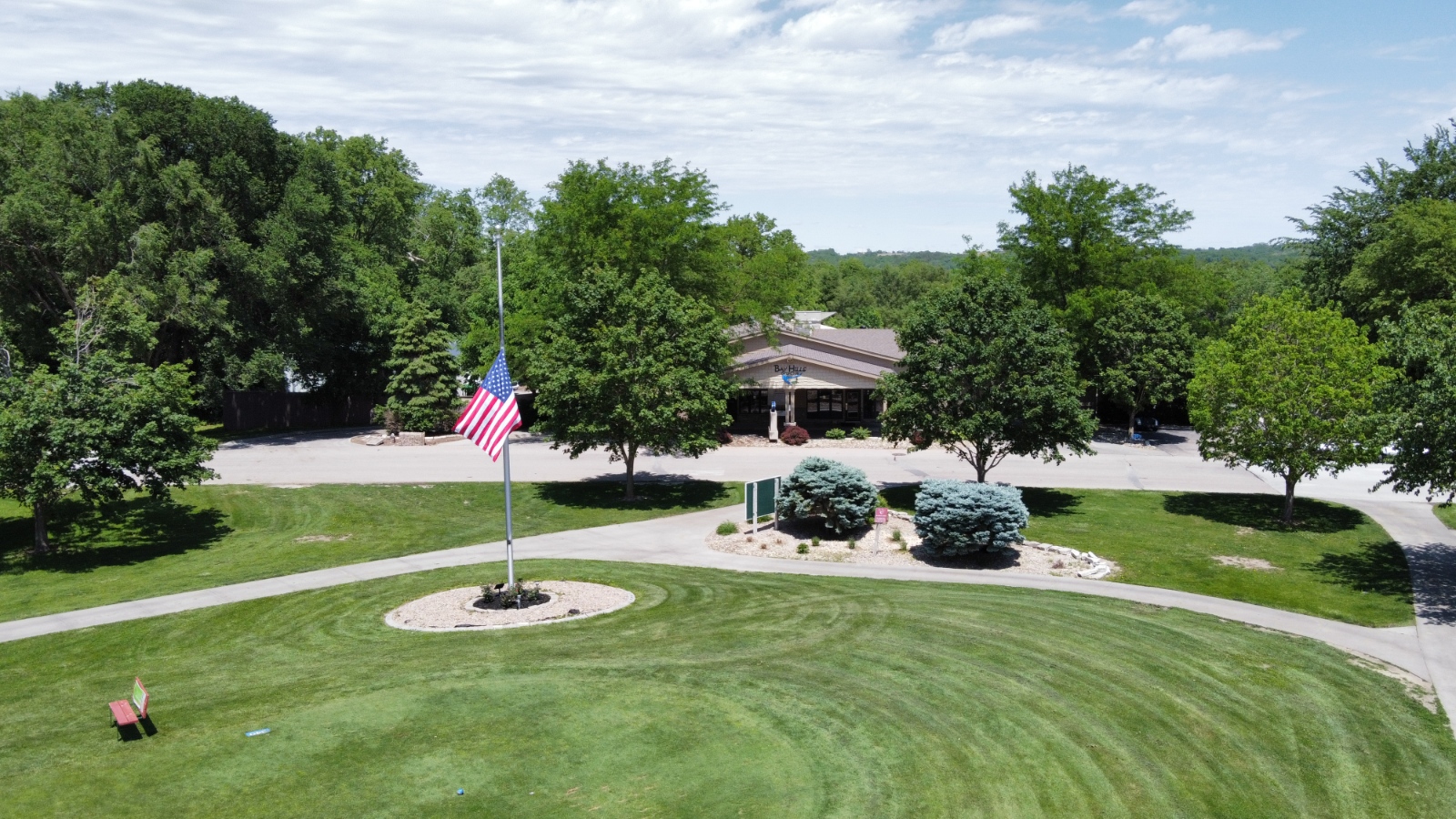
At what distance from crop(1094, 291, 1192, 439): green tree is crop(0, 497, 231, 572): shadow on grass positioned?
135 ft

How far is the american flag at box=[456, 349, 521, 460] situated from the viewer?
19641 millimetres

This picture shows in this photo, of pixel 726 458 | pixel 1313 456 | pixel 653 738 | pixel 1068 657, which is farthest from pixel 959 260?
pixel 653 738

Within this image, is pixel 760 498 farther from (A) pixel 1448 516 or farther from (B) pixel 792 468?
(A) pixel 1448 516

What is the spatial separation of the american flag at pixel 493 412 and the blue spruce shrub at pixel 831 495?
34.1ft

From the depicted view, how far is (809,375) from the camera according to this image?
50.0m

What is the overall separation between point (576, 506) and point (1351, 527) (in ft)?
81.1

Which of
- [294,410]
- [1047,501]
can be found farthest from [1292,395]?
[294,410]

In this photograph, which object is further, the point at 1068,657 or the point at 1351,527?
the point at 1351,527

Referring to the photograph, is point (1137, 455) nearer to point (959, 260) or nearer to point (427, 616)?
point (959, 260)

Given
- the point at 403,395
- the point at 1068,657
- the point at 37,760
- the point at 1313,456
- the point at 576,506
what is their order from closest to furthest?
the point at 37,760 < the point at 1068,657 < the point at 1313,456 < the point at 576,506 < the point at 403,395

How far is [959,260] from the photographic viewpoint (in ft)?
205

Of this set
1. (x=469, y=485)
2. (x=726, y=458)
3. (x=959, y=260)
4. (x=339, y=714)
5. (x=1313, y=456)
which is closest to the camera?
(x=339, y=714)

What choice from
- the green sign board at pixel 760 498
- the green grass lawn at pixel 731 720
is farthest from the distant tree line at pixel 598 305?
the green grass lawn at pixel 731 720

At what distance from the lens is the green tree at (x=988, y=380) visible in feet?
100
